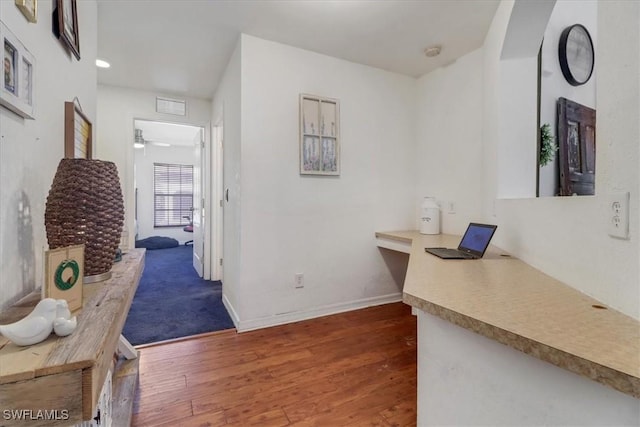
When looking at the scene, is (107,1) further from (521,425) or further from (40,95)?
(521,425)

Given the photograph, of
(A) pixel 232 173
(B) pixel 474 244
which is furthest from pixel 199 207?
(B) pixel 474 244

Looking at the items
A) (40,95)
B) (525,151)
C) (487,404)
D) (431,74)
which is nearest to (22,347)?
(40,95)

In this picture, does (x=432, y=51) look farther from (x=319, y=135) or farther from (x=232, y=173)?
(x=232, y=173)

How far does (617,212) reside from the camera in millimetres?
757

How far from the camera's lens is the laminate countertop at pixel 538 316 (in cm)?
54

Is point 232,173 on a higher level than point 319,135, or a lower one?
lower

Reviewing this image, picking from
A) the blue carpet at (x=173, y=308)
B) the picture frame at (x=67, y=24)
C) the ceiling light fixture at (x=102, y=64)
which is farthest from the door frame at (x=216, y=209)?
the picture frame at (x=67, y=24)

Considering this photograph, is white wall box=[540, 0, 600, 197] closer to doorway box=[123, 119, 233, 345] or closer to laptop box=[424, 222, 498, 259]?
laptop box=[424, 222, 498, 259]

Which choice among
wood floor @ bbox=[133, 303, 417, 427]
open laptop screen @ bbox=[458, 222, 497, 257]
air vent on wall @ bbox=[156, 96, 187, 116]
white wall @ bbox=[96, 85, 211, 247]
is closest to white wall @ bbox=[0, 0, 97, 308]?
wood floor @ bbox=[133, 303, 417, 427]

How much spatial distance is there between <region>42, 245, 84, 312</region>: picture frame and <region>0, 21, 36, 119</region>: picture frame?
0.41 m

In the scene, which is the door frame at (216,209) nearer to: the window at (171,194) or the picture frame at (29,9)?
the picture frame at (29,9)

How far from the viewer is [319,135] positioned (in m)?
2.61

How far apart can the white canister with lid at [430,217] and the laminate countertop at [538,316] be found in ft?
5.12

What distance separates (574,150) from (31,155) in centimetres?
296
